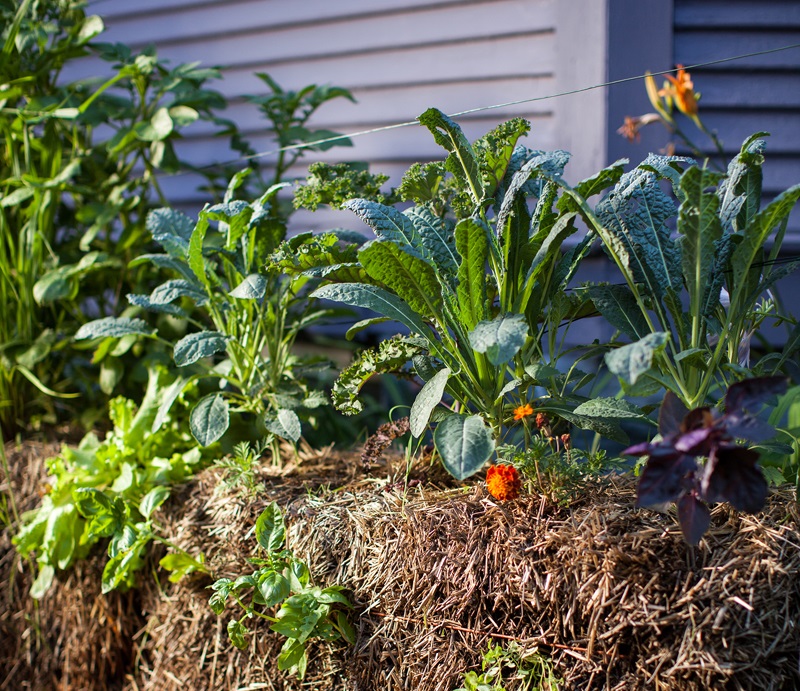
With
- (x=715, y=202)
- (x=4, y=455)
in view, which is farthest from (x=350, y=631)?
(x=4, y=455)

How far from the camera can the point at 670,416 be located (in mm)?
976

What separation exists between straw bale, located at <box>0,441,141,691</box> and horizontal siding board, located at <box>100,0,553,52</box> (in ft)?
5.17

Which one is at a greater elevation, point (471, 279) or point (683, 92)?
point (683, 92)

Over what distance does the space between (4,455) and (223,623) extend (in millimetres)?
857

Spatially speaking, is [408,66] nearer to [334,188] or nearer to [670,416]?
[334,188]

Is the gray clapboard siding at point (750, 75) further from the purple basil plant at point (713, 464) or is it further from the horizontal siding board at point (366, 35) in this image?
the purple basil plant at point (713, 464)

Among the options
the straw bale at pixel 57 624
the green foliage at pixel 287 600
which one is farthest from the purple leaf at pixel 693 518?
the straw bale at pixel 57 624

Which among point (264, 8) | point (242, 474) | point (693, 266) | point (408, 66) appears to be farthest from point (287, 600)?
point (264, 8)

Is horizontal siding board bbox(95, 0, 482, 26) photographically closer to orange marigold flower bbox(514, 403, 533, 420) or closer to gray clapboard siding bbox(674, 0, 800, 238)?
gray clapboard siding bbox(674, 0, 800, 238)

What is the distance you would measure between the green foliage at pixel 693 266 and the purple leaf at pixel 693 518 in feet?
0.63

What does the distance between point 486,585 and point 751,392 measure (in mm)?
473

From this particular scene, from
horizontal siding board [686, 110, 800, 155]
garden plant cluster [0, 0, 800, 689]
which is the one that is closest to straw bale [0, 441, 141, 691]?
garden plant cluster [0, 0, 800, 689]

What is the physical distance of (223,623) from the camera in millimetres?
1394

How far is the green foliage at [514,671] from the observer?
1021 millimetres
